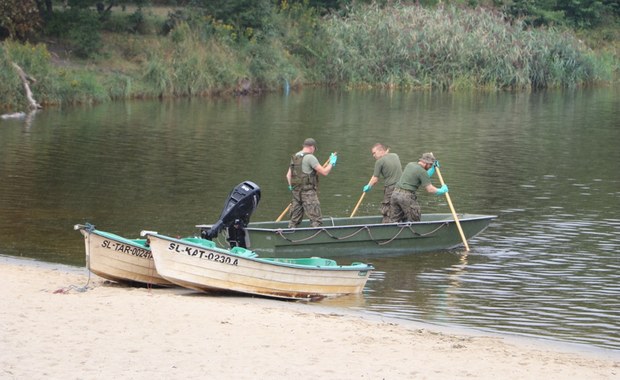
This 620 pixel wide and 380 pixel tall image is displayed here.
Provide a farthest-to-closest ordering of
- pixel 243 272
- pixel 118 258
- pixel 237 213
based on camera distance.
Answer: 1. pixel 237 213
2. pixel 118 258
3. pixel 243 272

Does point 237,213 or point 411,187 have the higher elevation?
point 237,213

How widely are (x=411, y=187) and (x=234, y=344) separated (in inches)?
290

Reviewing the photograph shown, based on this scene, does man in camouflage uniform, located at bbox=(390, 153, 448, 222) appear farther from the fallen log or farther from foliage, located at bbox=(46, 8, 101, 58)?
foliage, located at bbox=(46, 8, 101, 58)

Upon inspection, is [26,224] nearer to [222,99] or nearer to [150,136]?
[150,136]

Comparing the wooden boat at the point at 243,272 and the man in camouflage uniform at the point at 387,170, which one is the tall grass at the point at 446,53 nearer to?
the man in camouflage uniform at the point at 387,170

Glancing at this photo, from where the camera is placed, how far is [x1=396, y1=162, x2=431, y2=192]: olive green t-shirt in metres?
18.7

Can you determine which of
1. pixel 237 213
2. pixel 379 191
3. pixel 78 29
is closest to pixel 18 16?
pixel 78 29

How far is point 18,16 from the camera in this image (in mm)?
46719

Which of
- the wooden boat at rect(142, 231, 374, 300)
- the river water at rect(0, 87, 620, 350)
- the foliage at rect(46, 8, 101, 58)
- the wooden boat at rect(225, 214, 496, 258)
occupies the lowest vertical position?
the river water at rect(0, 87, 620, 350)

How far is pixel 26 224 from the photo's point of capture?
69.6 feet

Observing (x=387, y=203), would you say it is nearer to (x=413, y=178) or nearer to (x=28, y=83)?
(x=413, y=178)

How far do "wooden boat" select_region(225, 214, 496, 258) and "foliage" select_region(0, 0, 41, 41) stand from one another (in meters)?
30.8

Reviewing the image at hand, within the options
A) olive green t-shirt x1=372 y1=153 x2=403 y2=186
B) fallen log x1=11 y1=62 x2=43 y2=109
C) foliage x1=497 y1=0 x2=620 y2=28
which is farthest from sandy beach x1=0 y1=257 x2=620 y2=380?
foliage x1=497 y1=0 x2=620 y2=28

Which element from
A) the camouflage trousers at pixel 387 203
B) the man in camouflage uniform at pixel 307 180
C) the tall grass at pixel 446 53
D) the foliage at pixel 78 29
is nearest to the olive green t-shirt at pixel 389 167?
the camouflage trousers at pixel 387 203
